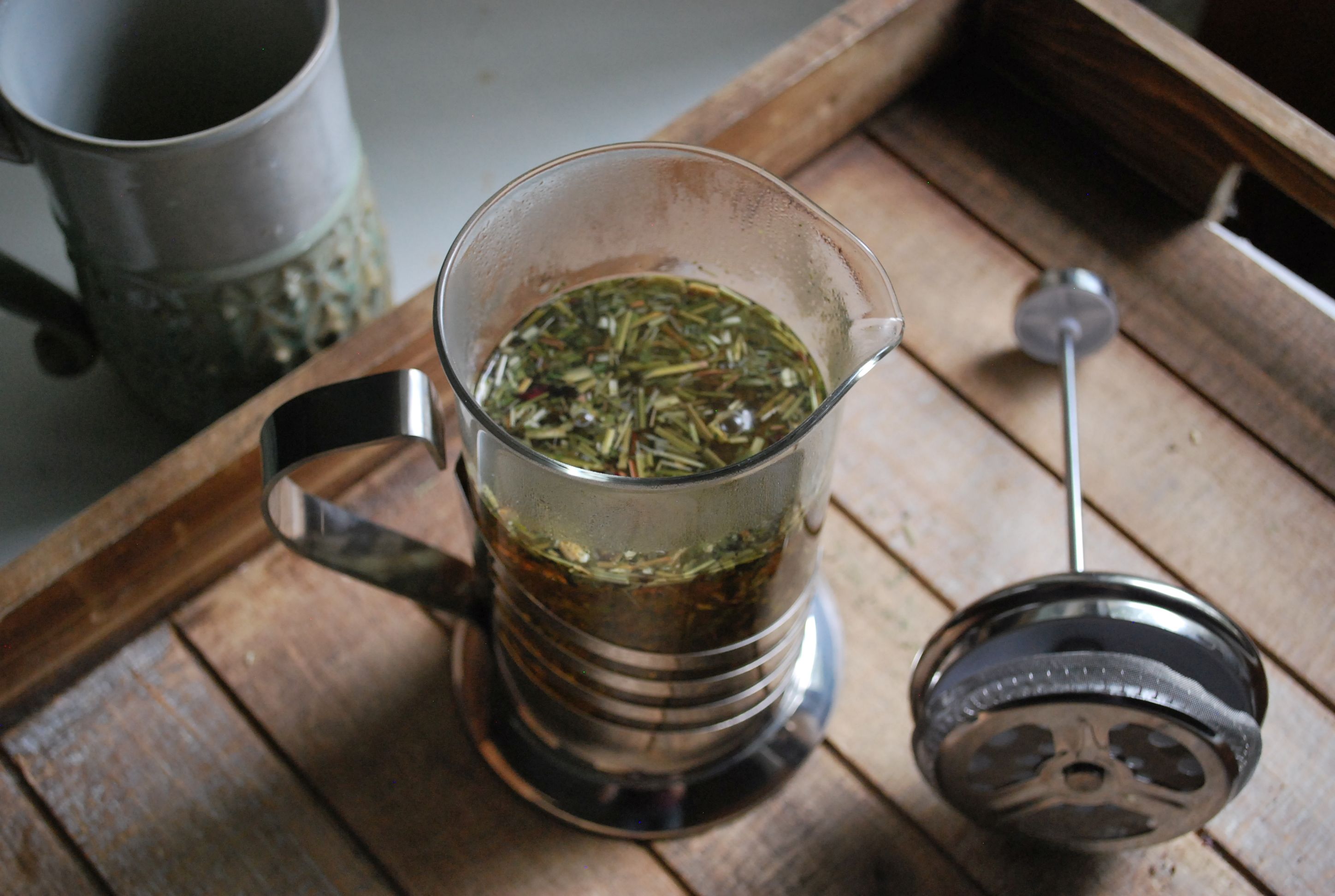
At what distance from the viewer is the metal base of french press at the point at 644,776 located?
0.63 m

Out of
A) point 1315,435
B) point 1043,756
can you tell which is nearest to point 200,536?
point 1043,756

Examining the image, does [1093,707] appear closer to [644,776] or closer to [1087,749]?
[1087,749]

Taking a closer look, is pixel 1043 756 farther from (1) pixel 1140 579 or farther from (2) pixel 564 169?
(2) pixel 564 169

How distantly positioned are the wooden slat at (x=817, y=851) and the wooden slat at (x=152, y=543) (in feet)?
0.90

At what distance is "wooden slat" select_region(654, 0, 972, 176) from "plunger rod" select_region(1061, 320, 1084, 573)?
7.7 inches

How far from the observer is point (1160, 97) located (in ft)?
2.52

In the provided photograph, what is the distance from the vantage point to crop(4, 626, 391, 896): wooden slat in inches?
24.2

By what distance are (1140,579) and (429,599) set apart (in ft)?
1.00

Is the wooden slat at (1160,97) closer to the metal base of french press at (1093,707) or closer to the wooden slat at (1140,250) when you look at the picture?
the wooden slat at (1140,250)

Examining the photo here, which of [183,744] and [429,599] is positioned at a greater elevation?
[429,599]

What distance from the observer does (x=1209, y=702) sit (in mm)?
511

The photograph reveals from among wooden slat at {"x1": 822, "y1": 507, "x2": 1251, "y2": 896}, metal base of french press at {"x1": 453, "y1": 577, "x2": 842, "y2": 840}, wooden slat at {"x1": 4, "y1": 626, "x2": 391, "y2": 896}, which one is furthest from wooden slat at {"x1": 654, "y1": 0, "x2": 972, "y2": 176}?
wooden slat at {"x1": 4, "y1": 626, "x2": 391, "y2": 896}

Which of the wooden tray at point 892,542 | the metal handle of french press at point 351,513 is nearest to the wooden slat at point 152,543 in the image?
the wooden tray at point 892,542

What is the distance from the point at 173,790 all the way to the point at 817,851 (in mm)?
315
